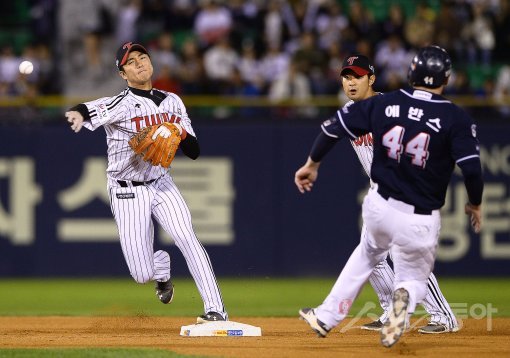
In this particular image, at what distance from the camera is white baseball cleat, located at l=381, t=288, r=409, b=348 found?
22.0 ft

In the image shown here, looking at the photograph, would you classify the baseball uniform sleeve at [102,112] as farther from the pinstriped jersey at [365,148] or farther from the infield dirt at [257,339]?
the pinstriped jersey at [365,148]

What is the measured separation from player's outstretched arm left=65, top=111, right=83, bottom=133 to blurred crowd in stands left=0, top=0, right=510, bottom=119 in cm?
728

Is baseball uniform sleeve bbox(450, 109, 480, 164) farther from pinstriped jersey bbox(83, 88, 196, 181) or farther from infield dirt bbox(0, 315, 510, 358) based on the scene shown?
pinstriped jersey bbox(83, 88, 196, 181)

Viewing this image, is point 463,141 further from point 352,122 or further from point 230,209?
point 230,209

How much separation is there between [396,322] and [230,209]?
25.4ft

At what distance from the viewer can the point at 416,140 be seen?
685 centimetres

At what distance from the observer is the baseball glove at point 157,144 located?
26.7 ft

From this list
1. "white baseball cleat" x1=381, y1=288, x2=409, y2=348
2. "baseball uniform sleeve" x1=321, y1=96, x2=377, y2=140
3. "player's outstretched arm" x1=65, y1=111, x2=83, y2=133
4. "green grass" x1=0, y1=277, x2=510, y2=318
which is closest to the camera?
"white baseball cleat" x1=381, y1=288, x2=409, y2=348

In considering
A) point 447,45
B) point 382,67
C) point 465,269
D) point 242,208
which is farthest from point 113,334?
point 447,45

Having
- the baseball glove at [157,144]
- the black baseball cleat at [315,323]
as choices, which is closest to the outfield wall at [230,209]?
the baseball glove at [157,144]

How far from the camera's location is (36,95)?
14953mm

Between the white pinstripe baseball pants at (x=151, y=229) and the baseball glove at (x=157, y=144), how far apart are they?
0.30 metres


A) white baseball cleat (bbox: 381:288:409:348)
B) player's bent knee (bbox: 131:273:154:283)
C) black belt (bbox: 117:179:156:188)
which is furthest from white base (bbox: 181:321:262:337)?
white baseball cleat (bbox: 381:288:409:348)

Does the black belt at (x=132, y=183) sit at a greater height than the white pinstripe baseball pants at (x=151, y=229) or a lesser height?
greater
